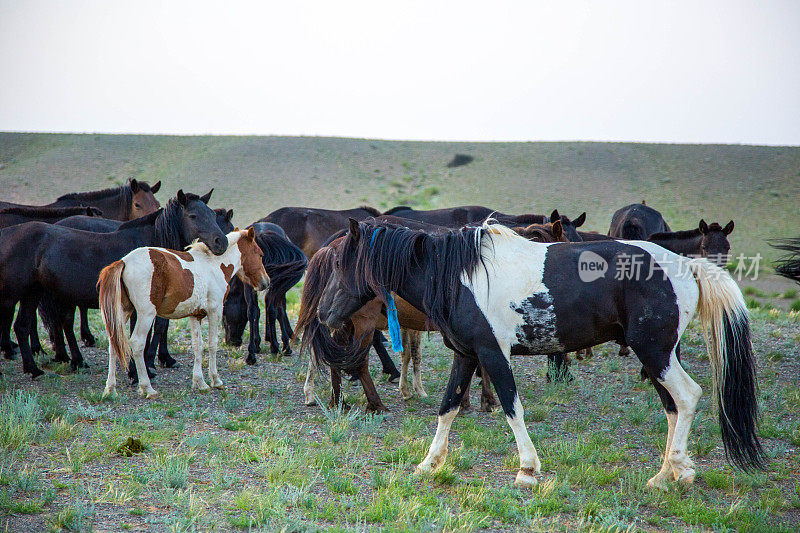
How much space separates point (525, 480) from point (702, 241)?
7.70 m

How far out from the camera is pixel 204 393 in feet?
25.8

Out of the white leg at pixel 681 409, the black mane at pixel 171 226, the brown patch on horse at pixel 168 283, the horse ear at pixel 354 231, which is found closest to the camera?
the white leg at pixel 681 409

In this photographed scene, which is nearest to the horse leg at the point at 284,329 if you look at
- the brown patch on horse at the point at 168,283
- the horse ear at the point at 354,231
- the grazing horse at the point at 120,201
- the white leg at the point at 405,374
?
the brown patch on horse at the point at 168,283

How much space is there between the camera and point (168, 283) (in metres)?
7.60

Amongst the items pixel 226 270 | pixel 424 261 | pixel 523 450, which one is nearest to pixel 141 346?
pixel 226 270

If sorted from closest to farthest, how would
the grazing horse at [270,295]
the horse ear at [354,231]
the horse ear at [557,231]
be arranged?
the horse ear at [354,231]
the horse ear at [557,231]
the grazing horse at [270,295]

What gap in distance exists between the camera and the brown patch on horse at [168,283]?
7473mm

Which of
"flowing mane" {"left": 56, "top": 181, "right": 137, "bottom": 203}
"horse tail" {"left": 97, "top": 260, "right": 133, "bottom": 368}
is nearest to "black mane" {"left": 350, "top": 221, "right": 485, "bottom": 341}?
"horse tail" {"left": 97, "top": 260, "right": 133, "bottom": 368}

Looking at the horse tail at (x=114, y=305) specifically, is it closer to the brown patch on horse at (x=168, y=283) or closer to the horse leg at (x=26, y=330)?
the brown patch on horse at (x=168, y=283)

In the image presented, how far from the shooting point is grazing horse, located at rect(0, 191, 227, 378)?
316 inches

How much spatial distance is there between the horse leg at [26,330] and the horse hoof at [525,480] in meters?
6.36

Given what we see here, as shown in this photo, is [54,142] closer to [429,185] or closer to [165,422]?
[429,185]

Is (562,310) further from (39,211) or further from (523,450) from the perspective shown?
(39,211)

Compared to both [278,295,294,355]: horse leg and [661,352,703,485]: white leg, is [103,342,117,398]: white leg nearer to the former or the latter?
[278,295,294,355]: horse leg
